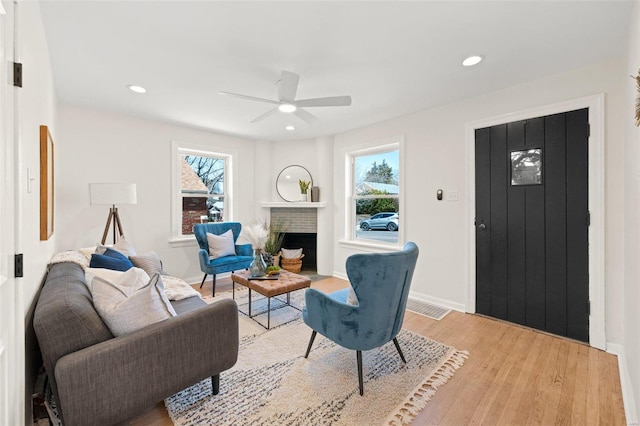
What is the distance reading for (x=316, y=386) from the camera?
1.88m

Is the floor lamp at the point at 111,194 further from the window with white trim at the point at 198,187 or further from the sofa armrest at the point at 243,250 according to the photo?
the sofa armrest at the point at 243,250

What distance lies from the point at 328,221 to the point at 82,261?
325 cm

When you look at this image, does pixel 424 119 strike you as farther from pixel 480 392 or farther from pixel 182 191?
pixel 182 191

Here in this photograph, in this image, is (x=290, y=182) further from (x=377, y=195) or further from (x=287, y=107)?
(x=287, y=107)

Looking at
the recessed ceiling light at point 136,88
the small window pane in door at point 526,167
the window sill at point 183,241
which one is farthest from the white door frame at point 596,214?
the window sill at point 183,241

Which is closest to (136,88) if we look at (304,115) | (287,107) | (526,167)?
(287,107)

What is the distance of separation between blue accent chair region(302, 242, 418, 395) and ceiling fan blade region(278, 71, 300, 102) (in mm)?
1466

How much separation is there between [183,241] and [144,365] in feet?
10.1

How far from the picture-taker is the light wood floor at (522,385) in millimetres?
1621

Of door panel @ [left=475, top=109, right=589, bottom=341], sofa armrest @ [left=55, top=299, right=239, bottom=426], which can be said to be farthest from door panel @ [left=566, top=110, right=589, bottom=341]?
sofa armrest @ [left=55, top=299, right=239, bottom=426]

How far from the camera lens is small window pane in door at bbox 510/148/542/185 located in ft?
8.69

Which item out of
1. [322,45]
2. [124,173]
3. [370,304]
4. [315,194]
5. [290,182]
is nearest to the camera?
[370,304]

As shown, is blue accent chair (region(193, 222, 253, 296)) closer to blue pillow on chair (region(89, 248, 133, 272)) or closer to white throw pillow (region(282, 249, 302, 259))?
white throw pillow (region(282, 249, 302, 259))

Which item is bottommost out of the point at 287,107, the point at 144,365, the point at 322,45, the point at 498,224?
the point at 144,365
